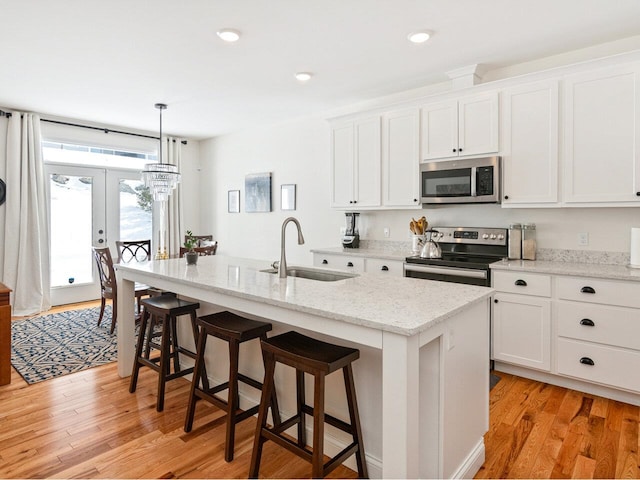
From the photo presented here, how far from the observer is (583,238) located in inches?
126

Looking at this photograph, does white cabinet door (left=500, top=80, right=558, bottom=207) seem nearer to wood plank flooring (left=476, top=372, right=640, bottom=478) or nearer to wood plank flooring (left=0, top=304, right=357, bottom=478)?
wood plank flooring (left=476, top=372, right=640, bottom=478)

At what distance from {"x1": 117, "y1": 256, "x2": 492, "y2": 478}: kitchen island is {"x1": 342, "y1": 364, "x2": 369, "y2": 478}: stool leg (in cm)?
7

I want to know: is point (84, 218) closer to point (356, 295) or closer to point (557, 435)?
point (356, 295)

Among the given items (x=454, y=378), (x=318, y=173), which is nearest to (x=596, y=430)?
(x=454, y=378)

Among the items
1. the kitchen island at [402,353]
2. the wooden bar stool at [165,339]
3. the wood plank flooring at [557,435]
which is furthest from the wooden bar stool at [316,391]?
the wooden bar stool at [165,339]

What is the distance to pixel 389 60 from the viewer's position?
3373 millimetres

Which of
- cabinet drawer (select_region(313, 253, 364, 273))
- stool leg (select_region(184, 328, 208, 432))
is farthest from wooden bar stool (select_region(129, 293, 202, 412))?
cabinet drawer (select_region(313, 253, 364, 273))

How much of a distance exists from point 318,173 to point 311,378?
10.9ft

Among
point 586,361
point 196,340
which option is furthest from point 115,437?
point 586,361

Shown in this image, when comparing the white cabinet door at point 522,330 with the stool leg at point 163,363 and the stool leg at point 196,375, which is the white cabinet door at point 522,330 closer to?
the stool leg at point 196,375

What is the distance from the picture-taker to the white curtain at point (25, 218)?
4902 millimetres

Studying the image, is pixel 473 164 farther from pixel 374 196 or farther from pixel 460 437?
pixel 460 437

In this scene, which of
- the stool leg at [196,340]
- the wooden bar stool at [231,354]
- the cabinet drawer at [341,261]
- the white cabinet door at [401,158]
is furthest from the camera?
the cabinet drawer at [341,261]

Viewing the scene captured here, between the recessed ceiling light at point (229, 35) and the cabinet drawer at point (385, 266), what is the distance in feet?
7.38
